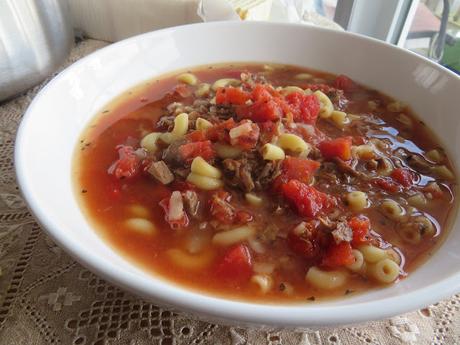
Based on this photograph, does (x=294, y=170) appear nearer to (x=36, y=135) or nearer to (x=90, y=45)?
(x=36, y=135)

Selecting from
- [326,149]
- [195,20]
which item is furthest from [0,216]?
[195,20]

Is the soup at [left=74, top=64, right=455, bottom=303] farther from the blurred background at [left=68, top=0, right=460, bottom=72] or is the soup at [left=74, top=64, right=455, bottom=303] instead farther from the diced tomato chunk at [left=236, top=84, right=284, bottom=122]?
the blurred background at [left=68, top=0, right=460, bottom=72]

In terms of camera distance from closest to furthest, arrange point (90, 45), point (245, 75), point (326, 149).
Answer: point (326, 149)
point (245, 75)
point (90, 45)

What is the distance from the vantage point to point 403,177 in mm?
1624

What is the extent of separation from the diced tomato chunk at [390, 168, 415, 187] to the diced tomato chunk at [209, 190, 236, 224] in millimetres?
615

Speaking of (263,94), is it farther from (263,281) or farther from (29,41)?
(29,41)

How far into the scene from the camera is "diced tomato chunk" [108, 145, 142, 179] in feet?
5.32

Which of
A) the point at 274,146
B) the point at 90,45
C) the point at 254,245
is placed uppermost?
the point at 274,146

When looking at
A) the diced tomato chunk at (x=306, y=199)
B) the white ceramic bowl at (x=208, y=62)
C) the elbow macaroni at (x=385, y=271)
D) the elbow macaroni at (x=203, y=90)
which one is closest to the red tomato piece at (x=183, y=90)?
the elbow macaroni at (x=203, y=90)

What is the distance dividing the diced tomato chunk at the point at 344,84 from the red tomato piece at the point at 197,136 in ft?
2.71

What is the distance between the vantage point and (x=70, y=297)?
1304 mm

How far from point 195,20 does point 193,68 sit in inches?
16.2

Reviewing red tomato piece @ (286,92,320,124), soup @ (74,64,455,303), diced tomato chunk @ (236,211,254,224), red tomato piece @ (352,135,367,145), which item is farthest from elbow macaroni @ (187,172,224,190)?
red tomato piece @ (352,135,367,145)

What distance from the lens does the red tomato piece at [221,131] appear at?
5.40 feet
